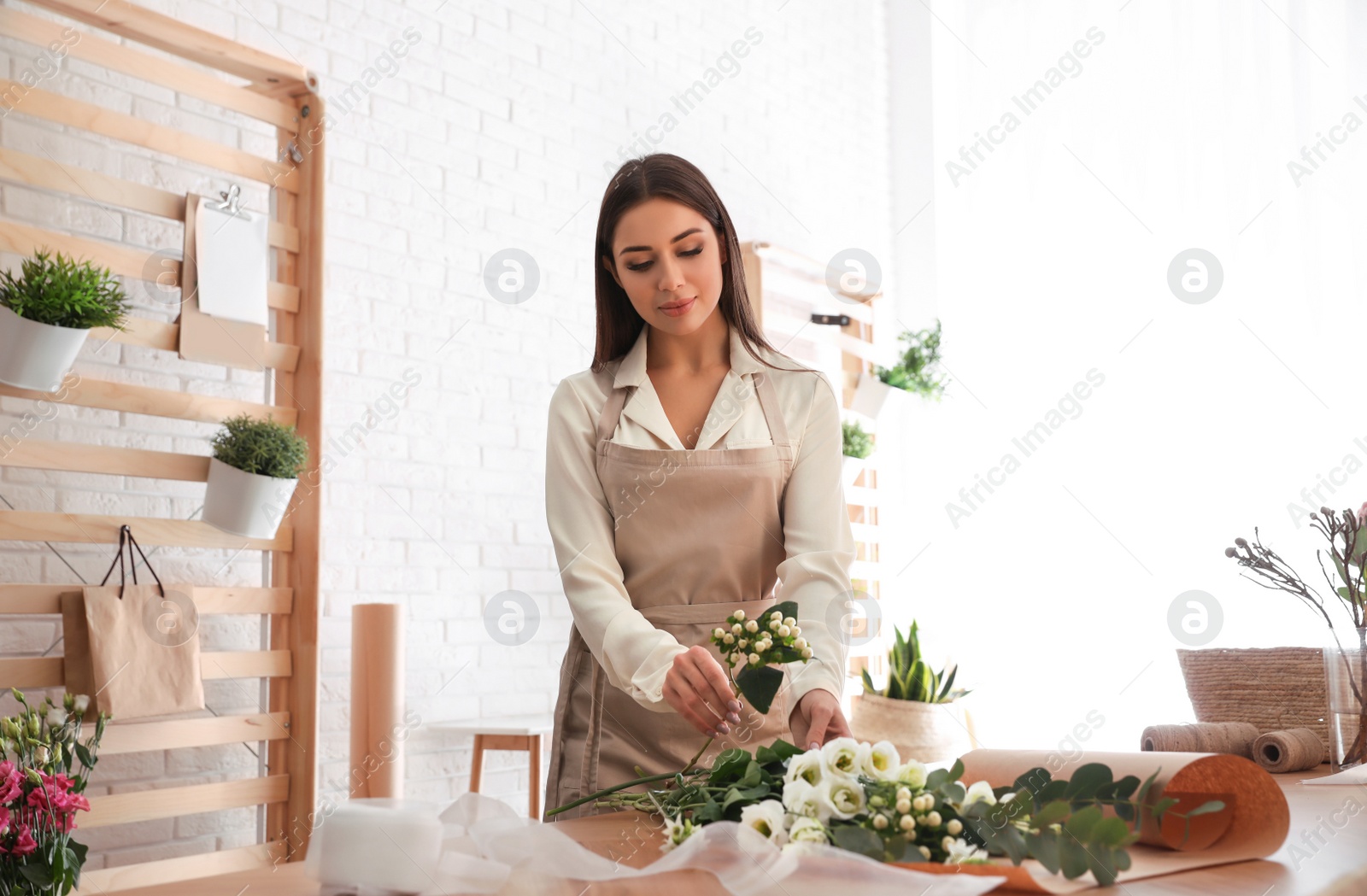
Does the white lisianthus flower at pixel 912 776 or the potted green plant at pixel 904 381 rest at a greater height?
the potted green plant at pixel 904 381

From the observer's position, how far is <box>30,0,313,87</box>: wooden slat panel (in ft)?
8.92

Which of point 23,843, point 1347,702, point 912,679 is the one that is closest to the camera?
point 1347,702

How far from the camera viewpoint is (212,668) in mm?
2822

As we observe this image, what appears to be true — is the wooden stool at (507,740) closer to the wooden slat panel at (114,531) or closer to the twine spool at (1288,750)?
the wooden slat panel at (114,531)

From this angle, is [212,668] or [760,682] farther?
[212,668]

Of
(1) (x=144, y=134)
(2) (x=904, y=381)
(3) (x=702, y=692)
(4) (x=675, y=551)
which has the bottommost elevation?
(3) (x=702, y=692)

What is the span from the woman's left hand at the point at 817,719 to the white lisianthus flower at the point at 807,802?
0.47m

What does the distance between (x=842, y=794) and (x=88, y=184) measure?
2594 mm

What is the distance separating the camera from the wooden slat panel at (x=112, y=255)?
2586 mm

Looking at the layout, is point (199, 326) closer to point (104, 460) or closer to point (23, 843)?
point (104, 460)

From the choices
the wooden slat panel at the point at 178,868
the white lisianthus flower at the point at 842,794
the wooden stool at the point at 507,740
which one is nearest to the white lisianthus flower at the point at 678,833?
the white lisianthus flower at the point at 842,794

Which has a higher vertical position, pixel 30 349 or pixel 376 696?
pixel 30 349

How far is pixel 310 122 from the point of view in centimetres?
315

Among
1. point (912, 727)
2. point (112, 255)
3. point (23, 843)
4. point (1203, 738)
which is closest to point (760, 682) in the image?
point (1203, 738)
